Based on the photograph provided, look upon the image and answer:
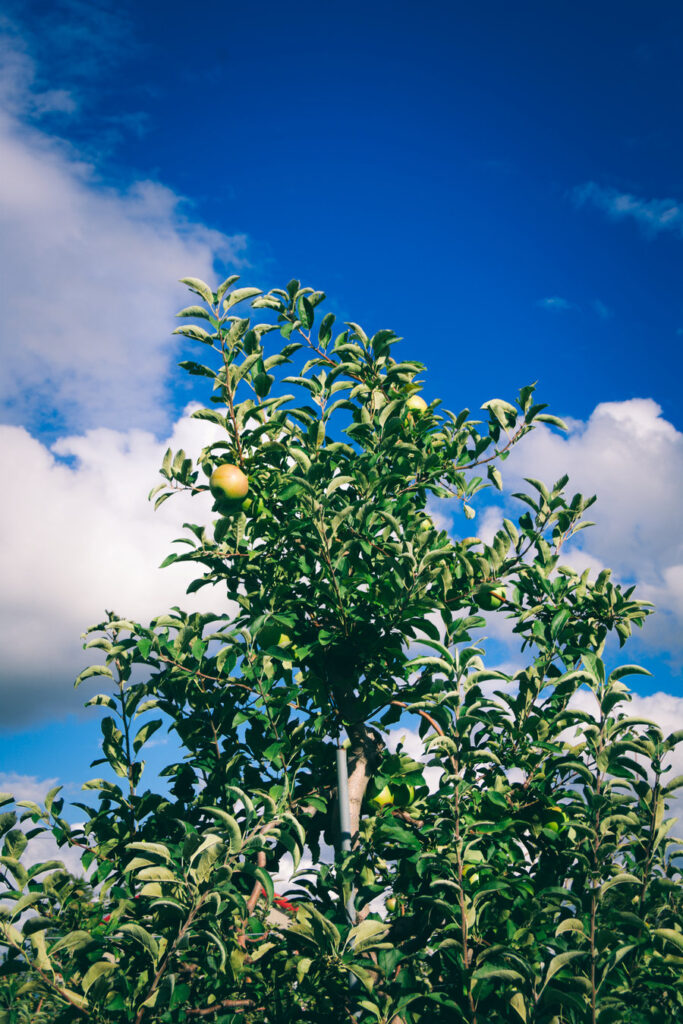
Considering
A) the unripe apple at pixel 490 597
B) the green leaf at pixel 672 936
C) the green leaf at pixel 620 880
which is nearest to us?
the green leaf at pixel 620 880

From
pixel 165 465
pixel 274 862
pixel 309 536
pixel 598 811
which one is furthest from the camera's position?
pixel 165 465

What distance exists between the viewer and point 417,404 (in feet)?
16.1

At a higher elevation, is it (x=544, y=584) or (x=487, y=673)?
(x=544, y=584)

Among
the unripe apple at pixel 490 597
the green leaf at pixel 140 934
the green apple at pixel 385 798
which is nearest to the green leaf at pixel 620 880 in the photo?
the green apple at pixel 385 798

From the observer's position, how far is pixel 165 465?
406 cm

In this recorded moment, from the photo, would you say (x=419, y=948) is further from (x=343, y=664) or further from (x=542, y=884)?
(x=343, y=664)

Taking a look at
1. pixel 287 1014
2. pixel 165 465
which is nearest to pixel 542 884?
pixel 287 1014

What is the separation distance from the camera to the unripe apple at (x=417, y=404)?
484 centimetres

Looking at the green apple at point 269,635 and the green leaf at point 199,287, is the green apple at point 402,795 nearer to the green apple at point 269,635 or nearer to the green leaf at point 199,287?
the green apple at point 269,635

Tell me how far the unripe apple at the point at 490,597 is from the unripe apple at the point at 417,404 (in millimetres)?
1387

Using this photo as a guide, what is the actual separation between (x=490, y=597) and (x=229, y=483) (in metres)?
1.68

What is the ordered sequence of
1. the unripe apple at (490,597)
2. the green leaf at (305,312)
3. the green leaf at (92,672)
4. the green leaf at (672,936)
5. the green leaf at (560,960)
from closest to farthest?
the green leaf at (560,960)
the green leaf at (672,936)
the green leaf at (92,672)
the unripe apple at (490,597)
the green leaf at (305,312)

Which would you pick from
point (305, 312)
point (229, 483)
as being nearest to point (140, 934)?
point (229, 483)

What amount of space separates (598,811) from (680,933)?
0.63 meters
